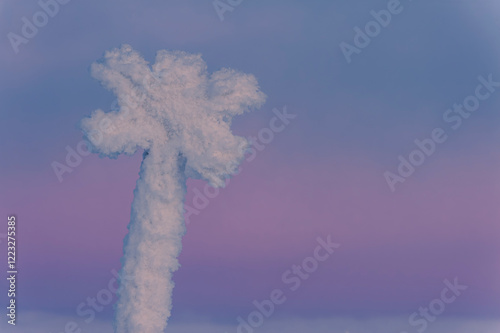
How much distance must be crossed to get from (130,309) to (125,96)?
14.6ft

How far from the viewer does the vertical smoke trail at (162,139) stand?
51.2 ft

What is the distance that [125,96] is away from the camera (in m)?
15.9

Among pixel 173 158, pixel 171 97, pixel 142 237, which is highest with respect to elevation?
pixel 171 97

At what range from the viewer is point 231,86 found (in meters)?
15.9

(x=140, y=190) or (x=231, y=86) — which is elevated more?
(x=231, y=86)

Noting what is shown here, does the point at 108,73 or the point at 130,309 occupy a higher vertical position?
the point at 108,73

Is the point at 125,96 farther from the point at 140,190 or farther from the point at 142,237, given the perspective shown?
the point at 142,237

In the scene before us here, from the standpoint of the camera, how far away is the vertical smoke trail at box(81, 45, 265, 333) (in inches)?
614

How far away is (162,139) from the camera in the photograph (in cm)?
1597

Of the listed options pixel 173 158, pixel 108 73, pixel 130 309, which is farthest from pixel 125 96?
pixel 130 309

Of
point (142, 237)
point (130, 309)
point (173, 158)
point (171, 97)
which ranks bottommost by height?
point (130, 309)

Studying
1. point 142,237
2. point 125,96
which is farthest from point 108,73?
point 142,237

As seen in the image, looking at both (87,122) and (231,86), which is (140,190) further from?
(231,86)

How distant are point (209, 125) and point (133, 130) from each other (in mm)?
1593
